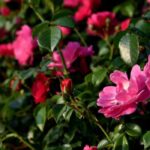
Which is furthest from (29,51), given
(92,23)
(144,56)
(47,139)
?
(144,56)

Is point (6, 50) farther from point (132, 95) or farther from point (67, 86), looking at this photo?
point (132, 95)

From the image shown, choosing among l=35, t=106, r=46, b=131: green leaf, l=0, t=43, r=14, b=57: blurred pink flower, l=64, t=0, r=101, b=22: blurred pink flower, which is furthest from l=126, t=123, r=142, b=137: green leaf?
l=64, t=0, r=101, b=22: blurred pink flower

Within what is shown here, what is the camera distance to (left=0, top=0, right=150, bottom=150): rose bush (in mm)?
1524

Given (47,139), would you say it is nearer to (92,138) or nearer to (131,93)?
(92,138)

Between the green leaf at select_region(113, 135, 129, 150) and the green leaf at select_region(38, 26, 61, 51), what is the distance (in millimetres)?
322

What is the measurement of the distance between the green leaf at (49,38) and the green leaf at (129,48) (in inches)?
7.6

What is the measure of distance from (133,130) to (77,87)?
0.28m

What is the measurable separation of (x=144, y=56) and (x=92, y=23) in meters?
0.73

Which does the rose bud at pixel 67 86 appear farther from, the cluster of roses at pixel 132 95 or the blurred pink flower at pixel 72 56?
the blurred pink flower at pixel 72 56

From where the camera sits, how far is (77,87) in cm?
178

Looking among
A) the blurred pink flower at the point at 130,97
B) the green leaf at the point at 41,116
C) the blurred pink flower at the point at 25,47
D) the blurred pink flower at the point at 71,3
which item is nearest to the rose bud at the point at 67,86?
the blurred pink flower at the point at 130,97

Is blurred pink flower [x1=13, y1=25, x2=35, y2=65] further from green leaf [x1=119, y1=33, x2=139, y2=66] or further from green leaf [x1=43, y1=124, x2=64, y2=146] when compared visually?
green leaf [x1=119, y1=33, x2=139, y2=66]

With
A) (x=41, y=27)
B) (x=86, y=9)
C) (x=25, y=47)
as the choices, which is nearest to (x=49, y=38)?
(x=41, y=27)

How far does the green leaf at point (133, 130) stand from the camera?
156cm
